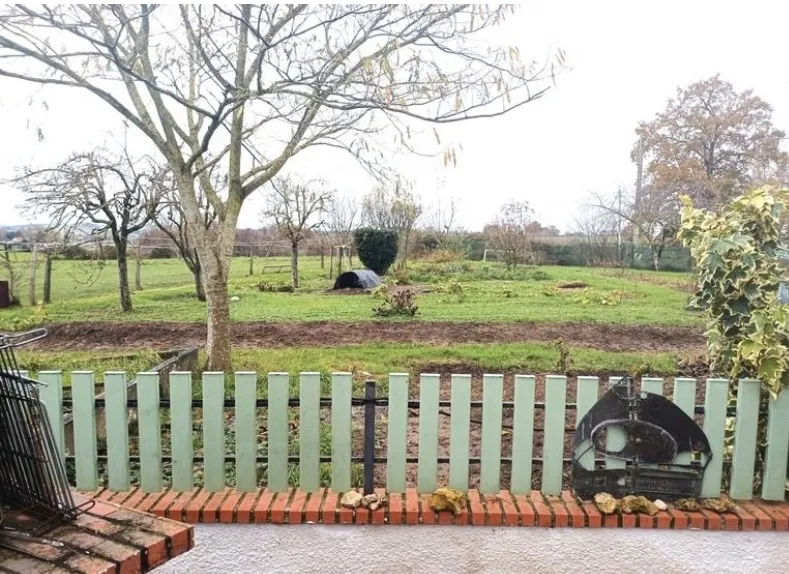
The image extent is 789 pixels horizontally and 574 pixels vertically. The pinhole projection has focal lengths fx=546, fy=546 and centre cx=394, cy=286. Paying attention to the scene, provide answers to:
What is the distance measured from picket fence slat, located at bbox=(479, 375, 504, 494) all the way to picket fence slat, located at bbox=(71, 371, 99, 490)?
1851 mm

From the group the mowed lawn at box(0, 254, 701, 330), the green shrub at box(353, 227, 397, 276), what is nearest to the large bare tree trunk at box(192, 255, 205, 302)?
the mowed lawn at box(0, 254, 701, 330)

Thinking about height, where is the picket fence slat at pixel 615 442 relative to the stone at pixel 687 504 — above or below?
above

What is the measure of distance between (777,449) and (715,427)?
12.6 inches

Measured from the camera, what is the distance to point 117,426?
2605mm

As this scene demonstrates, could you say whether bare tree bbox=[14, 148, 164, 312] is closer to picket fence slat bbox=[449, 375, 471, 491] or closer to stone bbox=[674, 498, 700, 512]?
picket fence slat bbox=[449, 375, 471, 491]

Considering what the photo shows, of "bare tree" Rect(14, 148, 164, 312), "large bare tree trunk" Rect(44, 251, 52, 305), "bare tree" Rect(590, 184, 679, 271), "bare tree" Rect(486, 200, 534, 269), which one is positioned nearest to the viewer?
"bare tree" Rect(14, 148, 164, 312)

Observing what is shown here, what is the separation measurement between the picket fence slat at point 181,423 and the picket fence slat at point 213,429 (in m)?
0.07

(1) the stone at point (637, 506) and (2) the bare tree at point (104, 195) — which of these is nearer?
(1) the stone at point (637, 506)

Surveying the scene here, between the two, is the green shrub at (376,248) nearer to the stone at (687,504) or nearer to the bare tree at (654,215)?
the bare tree at (654,215)

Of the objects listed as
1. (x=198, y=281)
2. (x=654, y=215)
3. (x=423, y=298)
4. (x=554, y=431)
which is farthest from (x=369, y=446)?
(x=654, y=215)

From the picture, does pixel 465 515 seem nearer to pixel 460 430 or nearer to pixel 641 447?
pixel 460 430

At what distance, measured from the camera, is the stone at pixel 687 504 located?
8.28 feet

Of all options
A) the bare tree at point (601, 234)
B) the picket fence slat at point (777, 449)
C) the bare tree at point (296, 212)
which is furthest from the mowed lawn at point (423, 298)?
the picket fence slat at point (777, 449)

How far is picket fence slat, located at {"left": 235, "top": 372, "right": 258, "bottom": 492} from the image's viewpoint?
2.59 m
